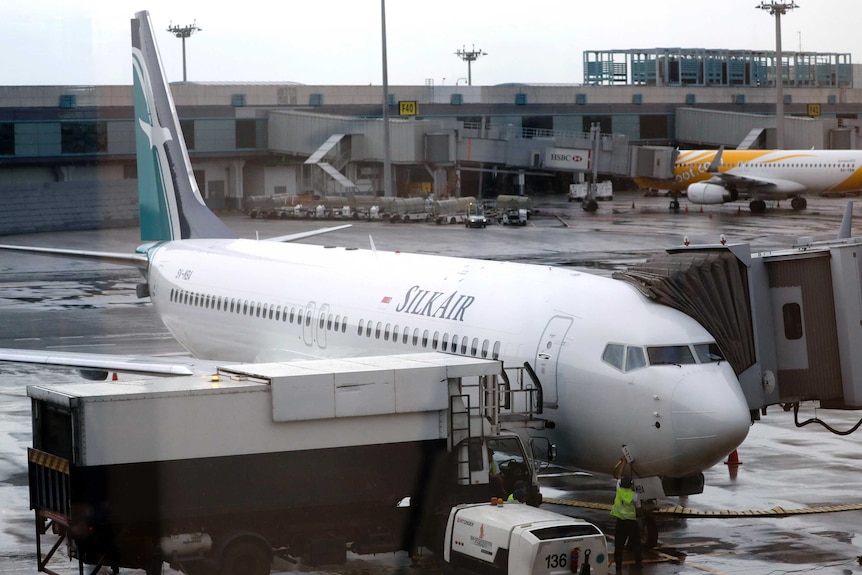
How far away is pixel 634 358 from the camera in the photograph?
769 inches

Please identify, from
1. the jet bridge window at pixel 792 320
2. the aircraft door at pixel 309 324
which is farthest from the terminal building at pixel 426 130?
the jet bridge window at pixel 792 320

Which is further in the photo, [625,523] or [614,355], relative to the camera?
[614,355]

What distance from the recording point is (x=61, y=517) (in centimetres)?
1653

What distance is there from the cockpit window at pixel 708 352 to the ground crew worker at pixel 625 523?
2233 mm

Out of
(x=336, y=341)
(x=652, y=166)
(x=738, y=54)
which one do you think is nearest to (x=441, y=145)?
(x=652, y=166)

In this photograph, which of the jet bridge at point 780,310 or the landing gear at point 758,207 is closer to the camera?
the jet bridge at point 780,310

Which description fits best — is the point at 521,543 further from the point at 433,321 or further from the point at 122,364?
the point at 122,364

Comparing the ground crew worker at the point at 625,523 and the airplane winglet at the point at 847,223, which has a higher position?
the airplane winglet at the point at 847,223

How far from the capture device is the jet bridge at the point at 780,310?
68.7 feet

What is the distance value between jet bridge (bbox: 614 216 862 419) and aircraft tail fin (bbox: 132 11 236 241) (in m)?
17.3

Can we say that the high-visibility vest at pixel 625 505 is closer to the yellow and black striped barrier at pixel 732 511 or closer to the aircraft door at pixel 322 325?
the yellow and black striped barrier at pixel 732 511

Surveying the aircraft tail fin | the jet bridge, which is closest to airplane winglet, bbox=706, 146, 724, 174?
the aircraft tail fin

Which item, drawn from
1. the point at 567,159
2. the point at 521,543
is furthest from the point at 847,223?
the point at 567,159

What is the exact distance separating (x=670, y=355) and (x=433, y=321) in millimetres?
5302
